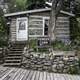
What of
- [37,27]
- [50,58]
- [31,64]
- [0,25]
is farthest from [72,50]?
[0,25]

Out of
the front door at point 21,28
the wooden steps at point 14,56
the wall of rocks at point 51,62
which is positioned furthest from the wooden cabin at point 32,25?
the wall of rocks at point 51,62

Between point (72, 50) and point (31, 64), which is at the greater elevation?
point (72, 50)

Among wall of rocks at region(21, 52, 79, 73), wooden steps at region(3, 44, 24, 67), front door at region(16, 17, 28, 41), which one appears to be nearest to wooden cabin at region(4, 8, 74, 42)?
front door at region(16, 17, 28, 41)

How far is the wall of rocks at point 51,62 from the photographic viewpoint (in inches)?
364

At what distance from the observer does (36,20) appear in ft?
46.7

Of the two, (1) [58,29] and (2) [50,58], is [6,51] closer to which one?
(2) [50,58]

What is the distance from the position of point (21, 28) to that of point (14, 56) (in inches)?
146

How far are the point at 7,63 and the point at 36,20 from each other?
5.10m

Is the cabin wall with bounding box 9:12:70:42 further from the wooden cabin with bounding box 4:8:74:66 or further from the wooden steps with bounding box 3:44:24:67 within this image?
the wooden steps with bounding box 3:44:24:67

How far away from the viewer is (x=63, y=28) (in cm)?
1439

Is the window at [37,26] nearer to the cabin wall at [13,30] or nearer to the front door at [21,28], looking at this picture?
the front door at [21,28]

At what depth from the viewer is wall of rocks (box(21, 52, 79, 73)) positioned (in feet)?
30.3

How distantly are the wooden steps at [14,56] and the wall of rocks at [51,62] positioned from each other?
64cm

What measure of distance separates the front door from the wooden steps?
137cm
